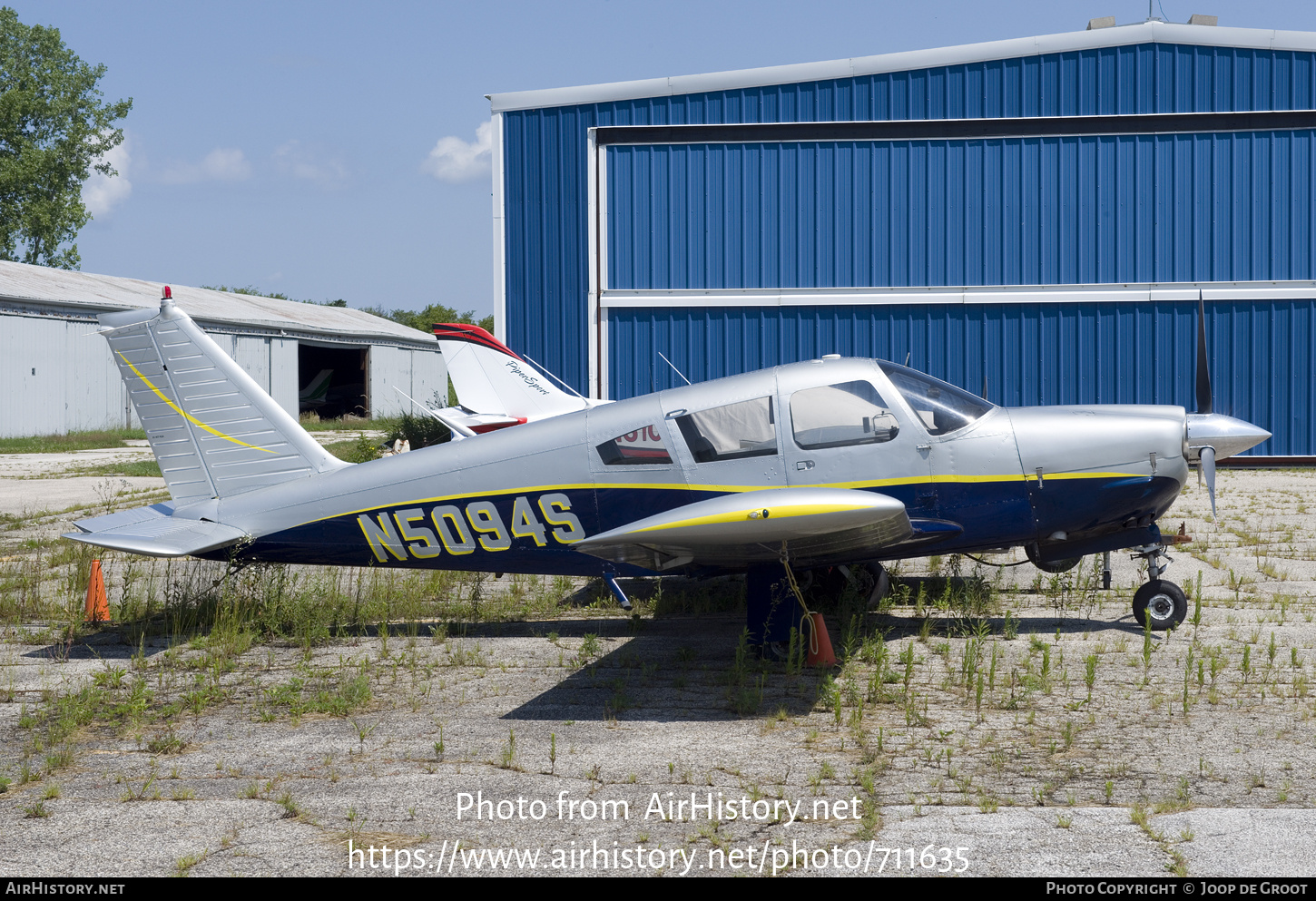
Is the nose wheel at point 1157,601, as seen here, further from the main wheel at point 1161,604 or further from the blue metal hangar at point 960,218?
the blue metal hangar at point 960,218

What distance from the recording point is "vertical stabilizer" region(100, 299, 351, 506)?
7.70m

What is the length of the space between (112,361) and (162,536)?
3094cm

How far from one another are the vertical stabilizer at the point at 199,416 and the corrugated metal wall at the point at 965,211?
41.2ft

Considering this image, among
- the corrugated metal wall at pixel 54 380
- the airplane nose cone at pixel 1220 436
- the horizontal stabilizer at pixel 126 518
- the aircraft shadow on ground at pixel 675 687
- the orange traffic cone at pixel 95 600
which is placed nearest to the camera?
the aircraft shadow on ground at pixel 675 687

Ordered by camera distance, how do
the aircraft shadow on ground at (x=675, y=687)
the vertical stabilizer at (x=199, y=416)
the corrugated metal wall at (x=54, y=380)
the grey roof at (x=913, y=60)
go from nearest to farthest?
the aircraft shadow on ground at (x=675, y=687), the vertical stabilizer at (x=199, y=416), the grey roof at (x=913, y=60), the corrugated metal wall at (x=54, y=380)

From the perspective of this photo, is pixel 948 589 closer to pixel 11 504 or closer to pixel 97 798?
pixel 97 798

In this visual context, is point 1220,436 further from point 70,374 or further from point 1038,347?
point 70,374

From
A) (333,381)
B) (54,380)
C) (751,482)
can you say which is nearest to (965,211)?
(751,482)

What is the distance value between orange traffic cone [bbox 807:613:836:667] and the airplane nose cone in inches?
108

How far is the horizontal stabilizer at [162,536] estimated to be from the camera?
6.89 metres

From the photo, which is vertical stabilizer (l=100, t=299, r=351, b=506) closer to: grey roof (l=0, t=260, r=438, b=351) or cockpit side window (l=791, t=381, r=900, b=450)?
cockpit side window (l=791, t=381, r=900, b=450)

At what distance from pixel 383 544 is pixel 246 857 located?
3.60m

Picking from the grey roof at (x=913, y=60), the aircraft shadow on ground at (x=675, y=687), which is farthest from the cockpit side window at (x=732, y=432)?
the grey roof at (x=913, y=60)
